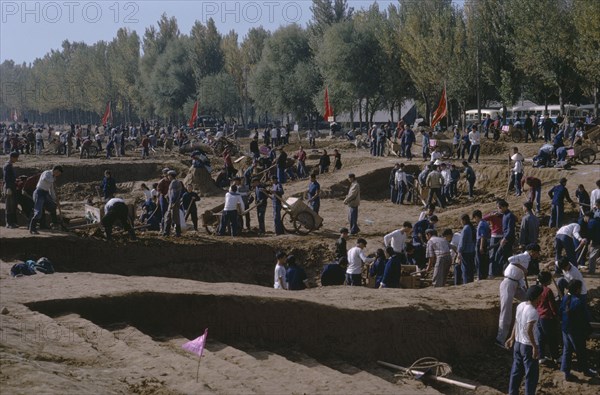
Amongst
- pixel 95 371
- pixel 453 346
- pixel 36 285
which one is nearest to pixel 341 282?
pixel 453 346

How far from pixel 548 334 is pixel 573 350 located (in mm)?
455

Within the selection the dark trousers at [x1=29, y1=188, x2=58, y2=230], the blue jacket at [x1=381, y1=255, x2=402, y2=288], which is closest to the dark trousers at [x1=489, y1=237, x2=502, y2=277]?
the blue jacket at [x1=381, y1=255, x2=402, y2=288]

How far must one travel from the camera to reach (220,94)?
252ft

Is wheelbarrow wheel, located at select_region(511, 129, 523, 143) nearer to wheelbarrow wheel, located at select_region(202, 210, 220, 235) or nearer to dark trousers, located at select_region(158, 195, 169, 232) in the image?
wheelbarrow wheel, located at select_region(202, 210, 220, 235)

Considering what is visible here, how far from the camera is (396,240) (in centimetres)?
1658

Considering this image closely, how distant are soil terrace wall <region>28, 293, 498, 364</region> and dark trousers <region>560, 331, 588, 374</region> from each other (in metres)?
2.10

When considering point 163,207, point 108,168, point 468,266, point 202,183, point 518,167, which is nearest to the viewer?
point 468,266

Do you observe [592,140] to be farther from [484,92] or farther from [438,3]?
[438,3]

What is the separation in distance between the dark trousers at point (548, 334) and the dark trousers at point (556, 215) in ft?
25.1

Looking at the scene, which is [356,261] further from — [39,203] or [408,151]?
[408,151]

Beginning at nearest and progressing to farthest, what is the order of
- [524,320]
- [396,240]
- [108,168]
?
[524,320]
[396,240]
[108,168]

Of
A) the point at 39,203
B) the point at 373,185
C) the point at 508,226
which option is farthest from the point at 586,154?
the point at 39,203

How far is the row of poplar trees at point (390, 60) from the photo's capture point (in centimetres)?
4275

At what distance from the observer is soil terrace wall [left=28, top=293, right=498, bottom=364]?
1257 cm
